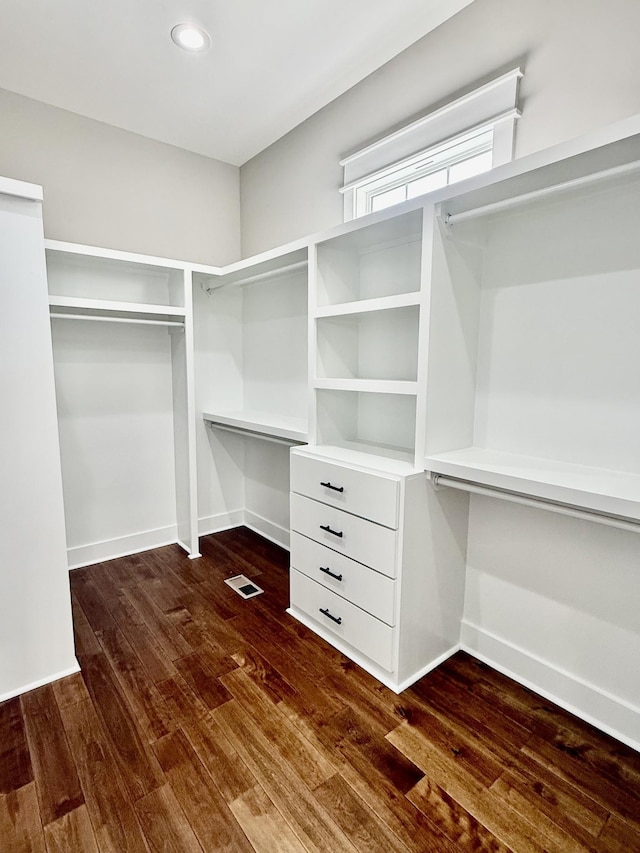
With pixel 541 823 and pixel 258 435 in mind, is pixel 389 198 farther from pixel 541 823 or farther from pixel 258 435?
pixel 541 823

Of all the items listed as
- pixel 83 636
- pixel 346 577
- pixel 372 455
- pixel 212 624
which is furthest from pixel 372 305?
pixel 83 636

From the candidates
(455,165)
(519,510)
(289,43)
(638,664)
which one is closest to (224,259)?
(289,43)

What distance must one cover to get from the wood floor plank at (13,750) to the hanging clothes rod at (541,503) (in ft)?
5.90

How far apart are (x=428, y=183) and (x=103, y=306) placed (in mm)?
1934

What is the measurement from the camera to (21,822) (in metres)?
1.34

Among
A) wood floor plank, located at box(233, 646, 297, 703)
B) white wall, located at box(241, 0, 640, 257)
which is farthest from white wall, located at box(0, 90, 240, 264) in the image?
wood floor plank, located at box(233, 646, 297, 703)

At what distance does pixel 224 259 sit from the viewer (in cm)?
346

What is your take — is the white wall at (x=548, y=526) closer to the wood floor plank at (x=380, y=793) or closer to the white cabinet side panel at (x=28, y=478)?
the wood floor plank at (x=380, y=793)

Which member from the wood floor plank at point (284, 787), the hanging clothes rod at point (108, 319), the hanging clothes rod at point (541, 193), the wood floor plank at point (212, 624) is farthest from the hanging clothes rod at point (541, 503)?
the hanging clothes rod at point (108, 319)

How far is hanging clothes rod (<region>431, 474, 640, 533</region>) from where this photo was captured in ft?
4.53

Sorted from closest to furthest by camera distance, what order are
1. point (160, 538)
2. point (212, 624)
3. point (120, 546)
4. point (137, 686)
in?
point (137, 686) → point (212, 624) → point (120, 546) → point (160, 538)

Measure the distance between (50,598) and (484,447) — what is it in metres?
2.03

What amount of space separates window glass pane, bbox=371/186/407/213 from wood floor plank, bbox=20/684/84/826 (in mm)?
2731

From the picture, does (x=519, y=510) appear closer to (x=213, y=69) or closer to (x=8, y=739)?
(x=8, y=739)
